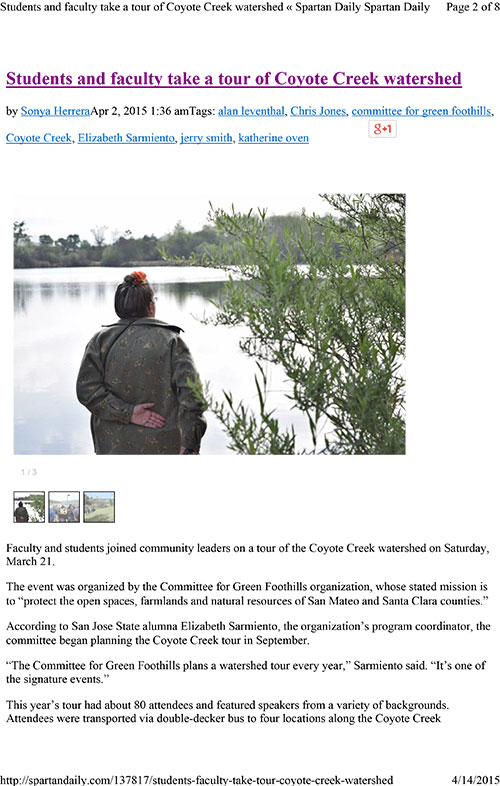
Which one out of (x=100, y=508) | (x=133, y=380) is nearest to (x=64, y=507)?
(x=100, y=508)

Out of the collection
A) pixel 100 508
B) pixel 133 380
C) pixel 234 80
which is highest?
pixel 234 80

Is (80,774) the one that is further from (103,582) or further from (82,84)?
(82,84)

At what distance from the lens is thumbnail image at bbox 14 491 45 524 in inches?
106

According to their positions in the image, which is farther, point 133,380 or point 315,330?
point 133,380

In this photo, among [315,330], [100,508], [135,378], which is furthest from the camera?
[135,378]

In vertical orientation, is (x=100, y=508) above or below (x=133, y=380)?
below

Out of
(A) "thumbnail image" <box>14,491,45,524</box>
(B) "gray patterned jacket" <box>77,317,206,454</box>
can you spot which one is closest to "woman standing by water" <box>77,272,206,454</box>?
(B) "gray patterned jacket" <box>77,317,206,454</box>

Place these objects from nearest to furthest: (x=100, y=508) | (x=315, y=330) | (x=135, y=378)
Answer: (x=315, y=330) → (x=100, y=508) → (x=135, y=378)

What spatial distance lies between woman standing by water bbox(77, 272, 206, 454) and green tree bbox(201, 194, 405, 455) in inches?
31.4

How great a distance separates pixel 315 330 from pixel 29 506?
46.5 inches

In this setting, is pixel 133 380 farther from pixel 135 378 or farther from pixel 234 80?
pixel 234 80

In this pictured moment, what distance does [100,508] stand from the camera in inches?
104

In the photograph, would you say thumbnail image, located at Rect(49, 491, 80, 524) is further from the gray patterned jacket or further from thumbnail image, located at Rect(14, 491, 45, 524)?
the gray patterned jacket

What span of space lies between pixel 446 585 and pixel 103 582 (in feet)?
3.65
